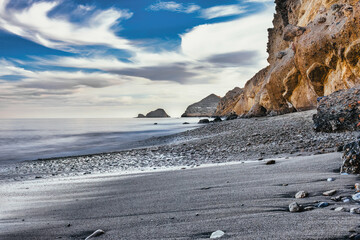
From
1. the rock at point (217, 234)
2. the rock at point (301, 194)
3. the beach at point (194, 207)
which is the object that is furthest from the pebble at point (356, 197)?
the rock at point (217, 234)

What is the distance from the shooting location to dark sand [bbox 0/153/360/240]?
227 cm

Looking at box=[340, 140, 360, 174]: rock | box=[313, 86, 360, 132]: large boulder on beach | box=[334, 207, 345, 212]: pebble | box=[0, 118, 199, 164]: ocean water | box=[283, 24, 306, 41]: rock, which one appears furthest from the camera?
box=[283, 24, 306, 41]: rock

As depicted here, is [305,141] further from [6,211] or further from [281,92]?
[281,92]

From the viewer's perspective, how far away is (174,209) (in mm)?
3270

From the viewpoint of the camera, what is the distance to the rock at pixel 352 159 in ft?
12.0

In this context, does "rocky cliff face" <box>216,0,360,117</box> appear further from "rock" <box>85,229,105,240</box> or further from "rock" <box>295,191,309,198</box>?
"rock" <box>85,229,105,240</box>

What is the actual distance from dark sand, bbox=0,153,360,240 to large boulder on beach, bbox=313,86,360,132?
5.07 meters

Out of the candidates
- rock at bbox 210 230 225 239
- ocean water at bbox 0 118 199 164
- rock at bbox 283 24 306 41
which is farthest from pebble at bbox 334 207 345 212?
rock at bbox 283 24 306 41

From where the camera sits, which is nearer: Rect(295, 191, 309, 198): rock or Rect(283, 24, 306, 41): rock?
Rect(295, 191, 309, 198): rock

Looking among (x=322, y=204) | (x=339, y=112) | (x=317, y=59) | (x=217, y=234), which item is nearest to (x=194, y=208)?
(x=217, y=234)

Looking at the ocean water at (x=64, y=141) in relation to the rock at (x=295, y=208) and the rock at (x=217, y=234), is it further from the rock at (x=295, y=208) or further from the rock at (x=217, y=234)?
the rock at (x=295, y=208)

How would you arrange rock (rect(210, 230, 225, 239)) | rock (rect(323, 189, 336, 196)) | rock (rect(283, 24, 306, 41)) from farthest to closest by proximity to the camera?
1. rock (rect(283, 24, 306, 41))
2. rock (rect(323, 189, 336, 196))
3. rock (rect(210, 230, 225, 239))

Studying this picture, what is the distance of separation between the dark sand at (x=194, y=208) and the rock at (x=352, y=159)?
205 millimetres

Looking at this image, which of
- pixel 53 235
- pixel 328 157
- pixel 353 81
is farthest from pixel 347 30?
pixel 53 235
